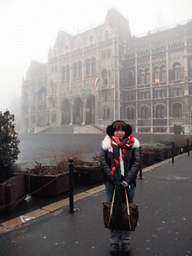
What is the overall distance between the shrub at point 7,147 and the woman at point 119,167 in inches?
96.9

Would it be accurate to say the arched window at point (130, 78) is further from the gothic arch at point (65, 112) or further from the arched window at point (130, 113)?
the gothic arch at point (65, 112)

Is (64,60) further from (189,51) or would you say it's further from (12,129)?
(12,129)

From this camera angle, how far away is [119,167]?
2.57 metres

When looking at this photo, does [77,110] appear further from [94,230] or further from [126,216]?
[126,216]

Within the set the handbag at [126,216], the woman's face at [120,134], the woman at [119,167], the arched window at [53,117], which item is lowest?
the handbag at [126,216]

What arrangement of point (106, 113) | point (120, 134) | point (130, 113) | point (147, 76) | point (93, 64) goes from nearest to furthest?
1. point (120, 134)
2. point (147, 76)
3. point (130, 113)
4. point (106, 113)
5. point (93, 64)

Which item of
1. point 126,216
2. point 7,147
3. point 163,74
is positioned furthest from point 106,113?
point 126,216

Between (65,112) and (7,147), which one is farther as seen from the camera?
(65,112)

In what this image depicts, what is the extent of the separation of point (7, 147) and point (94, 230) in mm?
2605

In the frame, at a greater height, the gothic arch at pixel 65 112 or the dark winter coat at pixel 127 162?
the gothic arch at pixel 65 112

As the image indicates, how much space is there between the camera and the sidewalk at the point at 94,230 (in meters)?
2.60

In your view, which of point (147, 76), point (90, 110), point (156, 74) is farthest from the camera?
point (90, 110)

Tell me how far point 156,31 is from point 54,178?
151 feet

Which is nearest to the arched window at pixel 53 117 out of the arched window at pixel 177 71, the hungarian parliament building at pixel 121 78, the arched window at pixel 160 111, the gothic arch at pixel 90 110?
the hungarian parliament building at pixel 121 78
